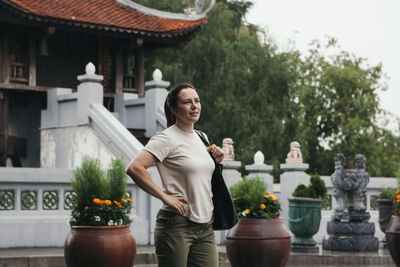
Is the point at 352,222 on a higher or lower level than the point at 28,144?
lower

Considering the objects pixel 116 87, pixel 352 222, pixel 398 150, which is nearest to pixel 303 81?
pixel 398 150

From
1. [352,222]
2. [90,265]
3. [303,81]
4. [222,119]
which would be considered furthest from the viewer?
[303,81]

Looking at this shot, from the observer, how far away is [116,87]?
24391 millimetres

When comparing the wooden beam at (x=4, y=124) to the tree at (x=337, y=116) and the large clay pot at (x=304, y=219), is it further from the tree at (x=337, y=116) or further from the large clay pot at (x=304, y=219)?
the tree at (x=337, y=116)

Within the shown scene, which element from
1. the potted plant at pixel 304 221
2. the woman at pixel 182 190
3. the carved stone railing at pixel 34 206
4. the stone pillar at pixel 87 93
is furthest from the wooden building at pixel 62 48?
the woman at pixel 182 190

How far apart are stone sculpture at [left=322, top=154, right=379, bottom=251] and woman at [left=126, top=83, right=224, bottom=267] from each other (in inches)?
396

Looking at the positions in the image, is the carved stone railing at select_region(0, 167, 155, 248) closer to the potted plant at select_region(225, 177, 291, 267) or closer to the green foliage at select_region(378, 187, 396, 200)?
the potted plant at select_region(225, 177, 291, 267)

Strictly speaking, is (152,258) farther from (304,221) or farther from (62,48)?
(62,48)

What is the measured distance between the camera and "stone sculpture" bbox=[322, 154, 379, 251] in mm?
15570

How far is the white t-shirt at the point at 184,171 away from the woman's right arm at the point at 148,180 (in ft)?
0.15

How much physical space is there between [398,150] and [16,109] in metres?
29.8

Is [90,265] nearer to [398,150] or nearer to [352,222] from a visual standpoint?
[352,222]

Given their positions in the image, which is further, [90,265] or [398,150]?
[398,150]

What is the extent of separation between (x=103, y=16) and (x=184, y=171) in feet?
59.6
